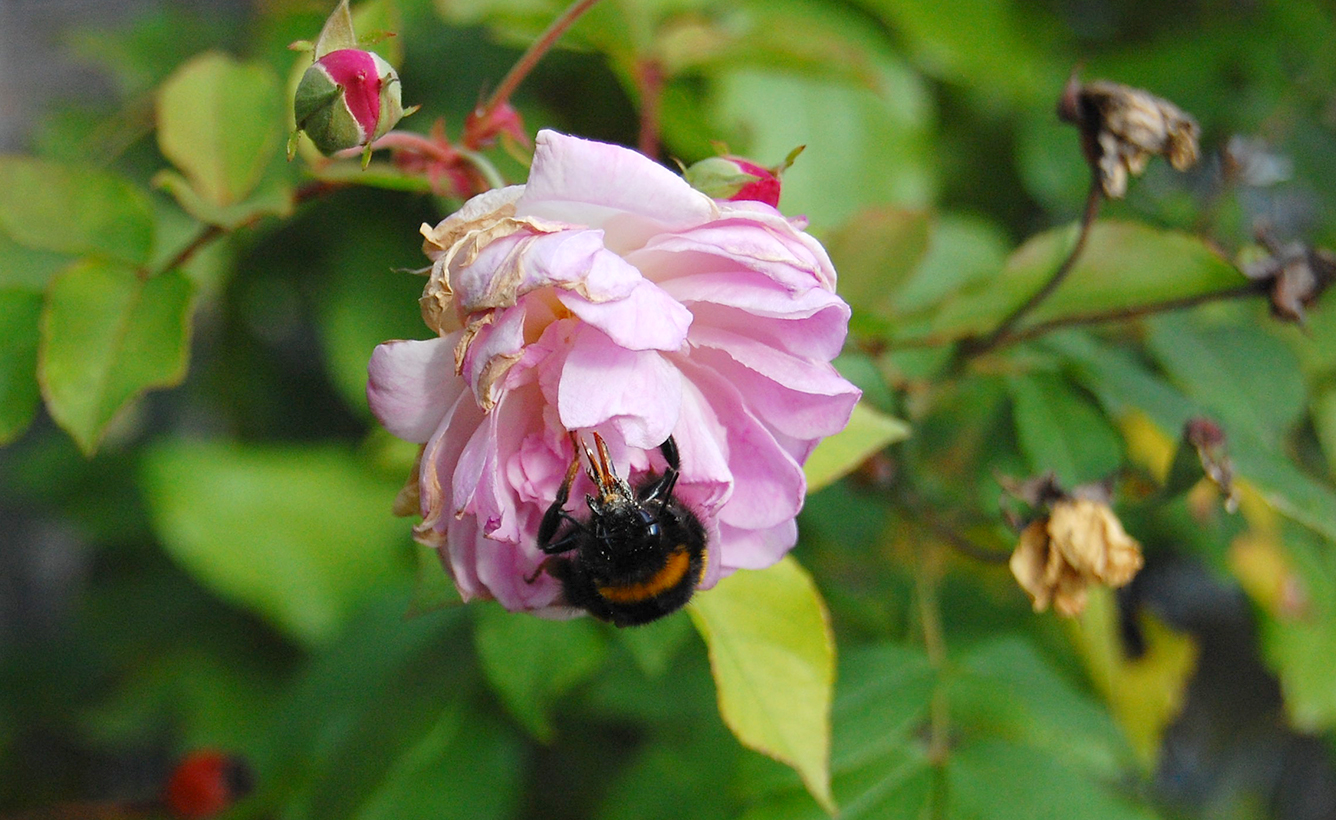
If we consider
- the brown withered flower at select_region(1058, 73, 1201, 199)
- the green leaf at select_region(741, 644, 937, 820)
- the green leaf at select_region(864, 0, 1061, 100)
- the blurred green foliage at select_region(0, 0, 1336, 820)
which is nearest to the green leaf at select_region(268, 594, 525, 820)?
the blurred green foliage at select_region(0, 0, 1336, 820)

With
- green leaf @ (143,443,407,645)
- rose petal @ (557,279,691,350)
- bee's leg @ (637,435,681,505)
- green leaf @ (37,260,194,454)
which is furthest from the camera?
green leaf @ (143,443,407,645)

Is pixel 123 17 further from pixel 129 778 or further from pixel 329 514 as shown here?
pixel 129 778

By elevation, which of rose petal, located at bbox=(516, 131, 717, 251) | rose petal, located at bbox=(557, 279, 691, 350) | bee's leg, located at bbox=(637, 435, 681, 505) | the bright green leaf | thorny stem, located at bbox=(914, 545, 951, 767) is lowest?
thorny stem, located at bbox=(914, 545, 951, 767)

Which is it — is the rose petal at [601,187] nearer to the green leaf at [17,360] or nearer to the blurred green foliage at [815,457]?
the blurred green foliage at [815,457]

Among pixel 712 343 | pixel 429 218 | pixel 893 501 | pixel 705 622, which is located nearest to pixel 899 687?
pixel 893 501

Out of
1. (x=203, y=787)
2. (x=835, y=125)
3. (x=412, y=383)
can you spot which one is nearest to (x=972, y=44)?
(x=835, y=125)

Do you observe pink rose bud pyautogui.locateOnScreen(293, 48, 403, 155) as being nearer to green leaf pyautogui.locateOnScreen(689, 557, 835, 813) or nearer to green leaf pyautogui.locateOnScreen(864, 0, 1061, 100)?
green leaf pyautogui.locateOnScreen(689, 557, 835, 813)

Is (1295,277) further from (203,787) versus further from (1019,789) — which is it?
(203,787)
